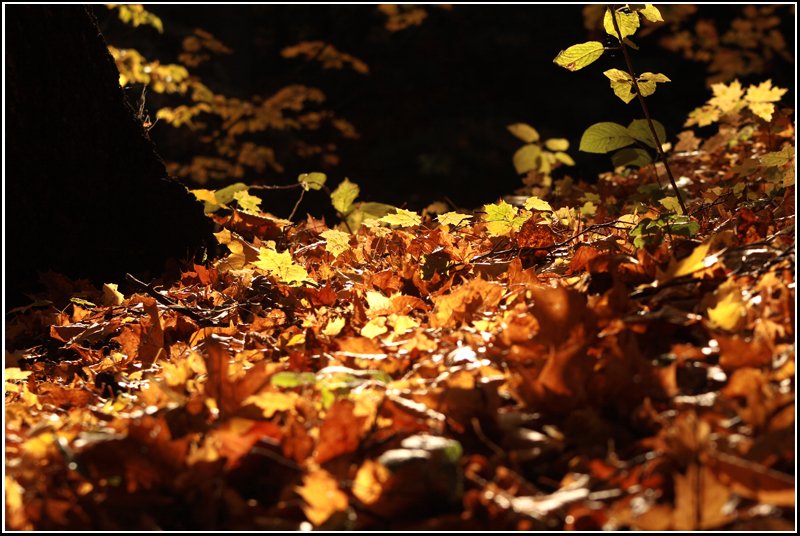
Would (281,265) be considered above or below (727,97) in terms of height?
above

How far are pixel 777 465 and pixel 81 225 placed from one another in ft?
7.75

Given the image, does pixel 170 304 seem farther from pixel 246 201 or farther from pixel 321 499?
pixel 321 499

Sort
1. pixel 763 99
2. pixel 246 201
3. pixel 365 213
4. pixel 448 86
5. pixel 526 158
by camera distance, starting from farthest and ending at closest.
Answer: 1. pixel 448 86
2. pixel 526 158
3. pixel 763 99
4. pixel 365 213
5. pixel 246 201

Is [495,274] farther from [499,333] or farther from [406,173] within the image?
[406,173]

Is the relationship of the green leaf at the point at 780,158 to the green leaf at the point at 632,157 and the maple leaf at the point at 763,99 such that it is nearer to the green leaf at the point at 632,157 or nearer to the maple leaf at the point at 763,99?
the green leaf at the point at 632,157

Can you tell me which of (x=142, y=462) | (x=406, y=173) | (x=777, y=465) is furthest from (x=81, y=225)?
(x=406, y=173)

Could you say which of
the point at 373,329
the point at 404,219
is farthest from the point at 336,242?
the point at 373,329

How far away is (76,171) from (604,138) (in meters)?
1.86

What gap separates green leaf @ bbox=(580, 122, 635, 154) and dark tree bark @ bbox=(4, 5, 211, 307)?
5.27 ft

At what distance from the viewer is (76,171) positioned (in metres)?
2.54

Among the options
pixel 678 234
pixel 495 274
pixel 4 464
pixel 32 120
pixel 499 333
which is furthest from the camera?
pixel 32 120

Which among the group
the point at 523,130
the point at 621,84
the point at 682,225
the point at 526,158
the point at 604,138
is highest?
the point at 621,84

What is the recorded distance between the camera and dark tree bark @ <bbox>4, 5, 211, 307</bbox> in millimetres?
2398

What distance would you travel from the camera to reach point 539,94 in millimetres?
11125
